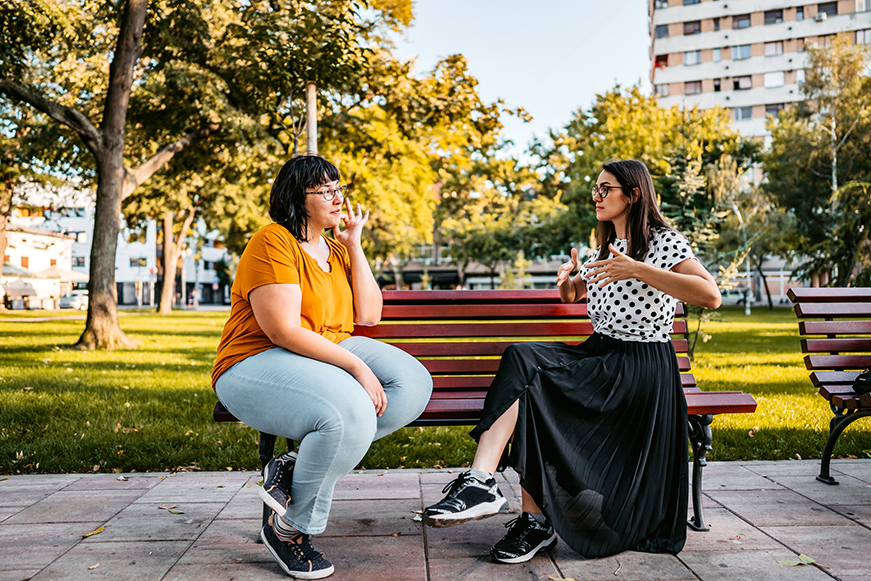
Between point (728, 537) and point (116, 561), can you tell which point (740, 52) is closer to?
point (728, 537)

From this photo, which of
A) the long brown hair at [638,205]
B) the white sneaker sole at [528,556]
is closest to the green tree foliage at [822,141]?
the long brown hair at [638,205]

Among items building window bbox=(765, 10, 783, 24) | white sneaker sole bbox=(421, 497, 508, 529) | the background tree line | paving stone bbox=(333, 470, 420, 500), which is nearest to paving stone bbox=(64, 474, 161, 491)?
paving stone bbox=(333, 470, 420, 500)

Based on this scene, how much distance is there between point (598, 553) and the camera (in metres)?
2.91

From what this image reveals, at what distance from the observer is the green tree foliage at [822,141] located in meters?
32.8

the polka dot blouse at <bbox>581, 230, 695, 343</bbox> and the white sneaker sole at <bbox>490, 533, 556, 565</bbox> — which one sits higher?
the polka dot blouse at <bbox>581, 230, 695, 343</bbox>

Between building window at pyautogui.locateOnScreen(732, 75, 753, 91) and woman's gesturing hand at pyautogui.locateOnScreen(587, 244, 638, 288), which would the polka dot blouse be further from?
building window at pyautogui.locateOnScreen(732, 75, 753, 91)

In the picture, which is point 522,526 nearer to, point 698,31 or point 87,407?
point 87,407

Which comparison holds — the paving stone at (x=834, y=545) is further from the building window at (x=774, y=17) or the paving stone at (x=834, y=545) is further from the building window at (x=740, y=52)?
the building window at (x=774, y=17)

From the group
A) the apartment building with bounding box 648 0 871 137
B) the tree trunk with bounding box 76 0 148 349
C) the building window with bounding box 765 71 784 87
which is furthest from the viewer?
the building window with bounding box 765 71 784 87

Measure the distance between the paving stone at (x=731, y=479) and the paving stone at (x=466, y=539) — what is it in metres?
1.37

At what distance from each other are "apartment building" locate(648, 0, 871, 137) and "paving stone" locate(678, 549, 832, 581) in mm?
57642

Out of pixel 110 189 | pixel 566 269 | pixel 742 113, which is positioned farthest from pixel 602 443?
pixel 742 113

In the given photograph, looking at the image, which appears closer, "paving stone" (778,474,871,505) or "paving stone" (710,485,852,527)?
"paving stone" (710,485,852,527)

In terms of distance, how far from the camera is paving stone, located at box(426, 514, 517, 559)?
2998 millimetres
